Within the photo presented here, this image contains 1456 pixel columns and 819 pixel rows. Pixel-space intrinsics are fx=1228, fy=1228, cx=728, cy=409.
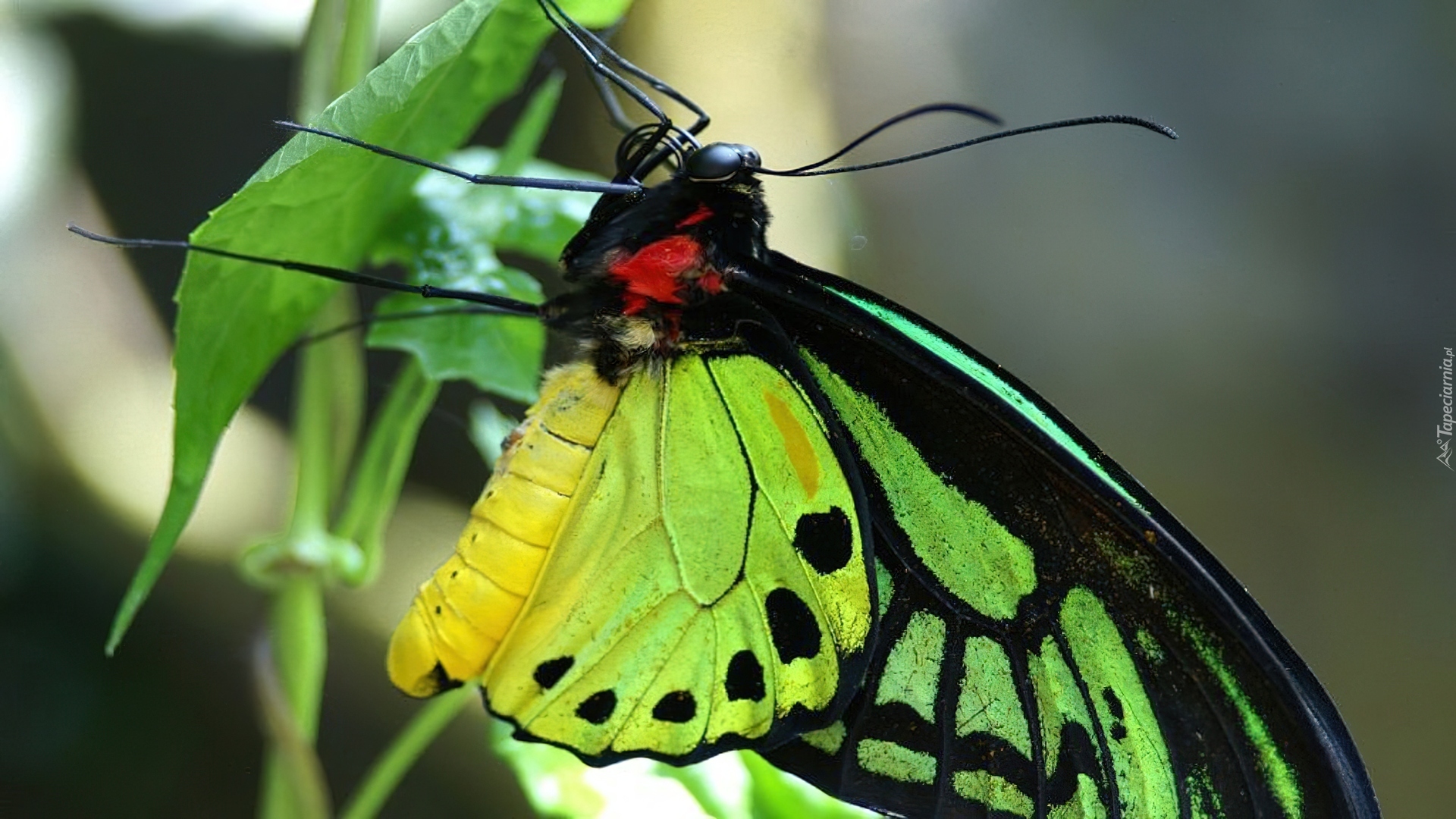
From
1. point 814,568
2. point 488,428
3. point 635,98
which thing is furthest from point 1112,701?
point 488,428

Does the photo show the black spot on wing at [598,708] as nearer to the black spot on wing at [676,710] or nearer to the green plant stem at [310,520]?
the black spot on wing at [676,710]

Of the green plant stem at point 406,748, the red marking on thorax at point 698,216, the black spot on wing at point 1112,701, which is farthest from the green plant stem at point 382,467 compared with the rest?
the black spot on wing at point 1112,701

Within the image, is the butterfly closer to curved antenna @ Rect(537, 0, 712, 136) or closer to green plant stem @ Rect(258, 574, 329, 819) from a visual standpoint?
curved antenna @ Rect(537, 0, 712, 136)

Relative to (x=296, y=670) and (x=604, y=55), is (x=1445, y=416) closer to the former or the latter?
(x=604, y=55)

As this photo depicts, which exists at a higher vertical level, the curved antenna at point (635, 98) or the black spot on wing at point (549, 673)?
the curved antenna at point (635, 98)

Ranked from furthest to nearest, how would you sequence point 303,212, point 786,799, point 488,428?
1. point 488,428
2. point 786,799
3. point 303,212

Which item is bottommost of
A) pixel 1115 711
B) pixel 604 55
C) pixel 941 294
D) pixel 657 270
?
pixel 1115 711
